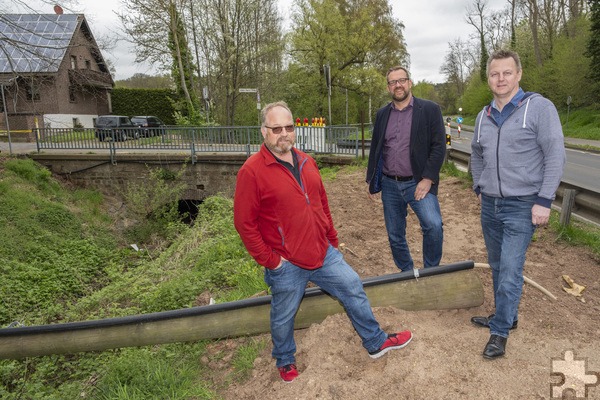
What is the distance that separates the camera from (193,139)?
15.4 m

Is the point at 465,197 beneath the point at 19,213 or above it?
above

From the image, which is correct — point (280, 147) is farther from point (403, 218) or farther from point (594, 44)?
point (594, 44)

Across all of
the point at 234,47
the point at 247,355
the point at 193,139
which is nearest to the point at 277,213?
the point at 247,355

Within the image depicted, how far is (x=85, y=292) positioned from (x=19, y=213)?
16.2ft

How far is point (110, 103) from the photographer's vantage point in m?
37.8

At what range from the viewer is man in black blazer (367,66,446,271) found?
3699 millimetres

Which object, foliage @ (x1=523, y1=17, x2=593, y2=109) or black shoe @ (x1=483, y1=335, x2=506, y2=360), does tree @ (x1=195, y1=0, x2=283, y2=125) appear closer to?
foliage @ (x1=523, y1=17, x2=593, y2=109)

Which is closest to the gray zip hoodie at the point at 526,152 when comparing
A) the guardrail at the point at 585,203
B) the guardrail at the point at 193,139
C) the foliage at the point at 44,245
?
the guardrail at the point at 585,203

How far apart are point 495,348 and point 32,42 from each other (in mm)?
28450

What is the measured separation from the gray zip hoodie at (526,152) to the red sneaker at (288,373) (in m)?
1.90

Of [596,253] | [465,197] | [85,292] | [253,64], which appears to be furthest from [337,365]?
[253,64]

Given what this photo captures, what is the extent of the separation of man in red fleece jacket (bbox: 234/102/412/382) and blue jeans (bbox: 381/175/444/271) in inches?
43.6

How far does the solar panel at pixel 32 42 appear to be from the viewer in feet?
34.4

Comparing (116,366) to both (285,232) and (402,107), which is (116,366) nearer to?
(285,232)
